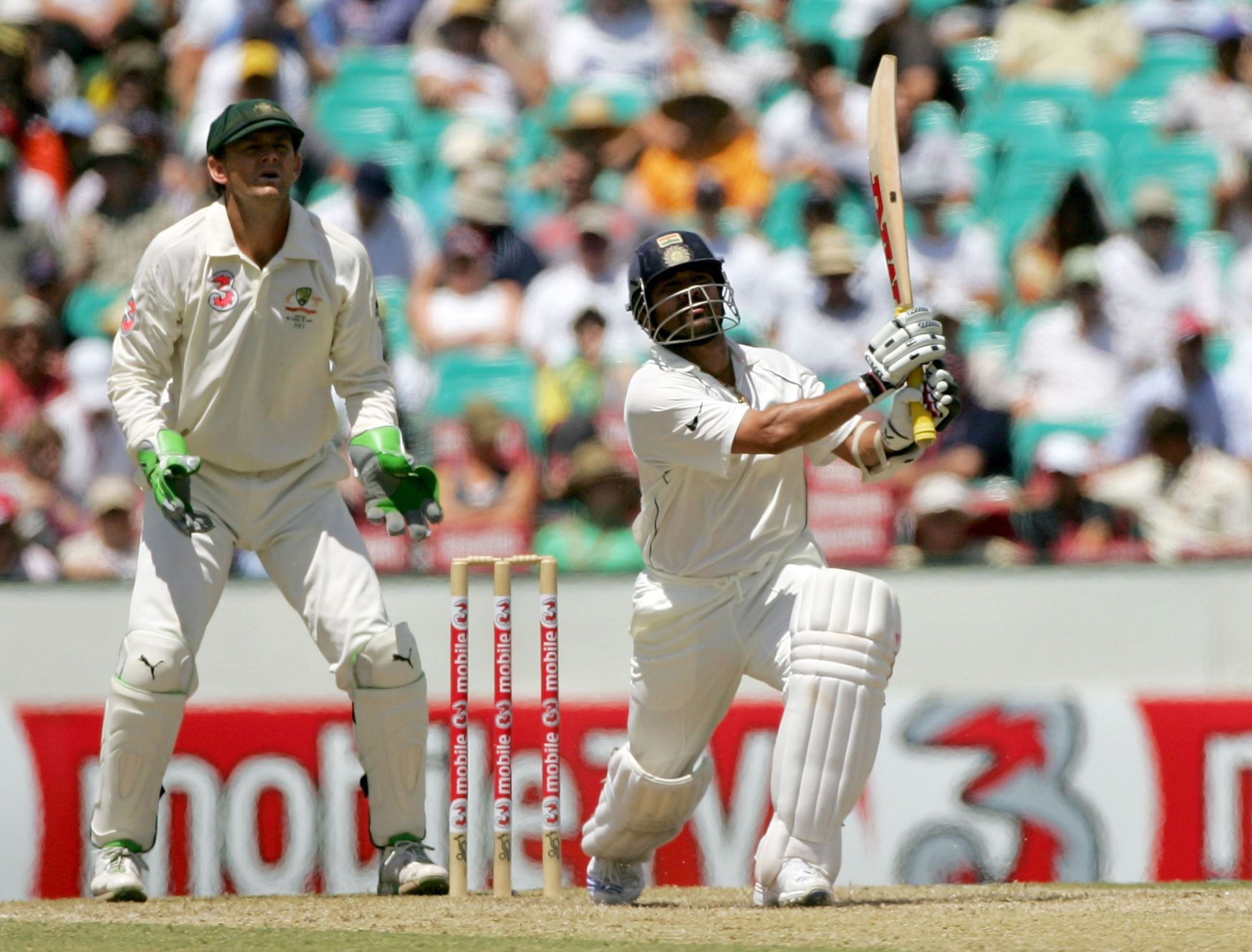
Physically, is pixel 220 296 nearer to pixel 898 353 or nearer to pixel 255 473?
pixel 255 473

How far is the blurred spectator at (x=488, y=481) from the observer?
771 cm

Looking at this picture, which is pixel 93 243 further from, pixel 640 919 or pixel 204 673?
pixel 640 919

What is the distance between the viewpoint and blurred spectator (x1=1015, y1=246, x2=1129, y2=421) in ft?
26.9

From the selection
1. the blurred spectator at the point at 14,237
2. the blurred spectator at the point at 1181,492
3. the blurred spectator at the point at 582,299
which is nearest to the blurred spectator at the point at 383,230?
the blurred spectator at the point at 582,299

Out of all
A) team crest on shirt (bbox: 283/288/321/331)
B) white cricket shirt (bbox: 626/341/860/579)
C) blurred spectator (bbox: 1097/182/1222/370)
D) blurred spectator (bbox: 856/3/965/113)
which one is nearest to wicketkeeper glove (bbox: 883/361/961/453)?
white cricket shirt (bbox: 626/341/860/579)

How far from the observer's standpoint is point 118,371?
16.4ft

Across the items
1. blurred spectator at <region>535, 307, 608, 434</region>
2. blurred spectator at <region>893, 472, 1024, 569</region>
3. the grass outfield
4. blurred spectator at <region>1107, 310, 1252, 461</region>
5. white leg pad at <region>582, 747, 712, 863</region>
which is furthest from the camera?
blurred spectator at <region>535, 307, 608, 434</region>

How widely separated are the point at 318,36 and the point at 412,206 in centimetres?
154

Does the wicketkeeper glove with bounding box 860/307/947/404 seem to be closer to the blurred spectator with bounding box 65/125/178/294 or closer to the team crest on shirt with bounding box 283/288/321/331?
the team crest on shirt with bounding box 283/288/321/331

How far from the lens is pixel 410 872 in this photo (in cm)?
499

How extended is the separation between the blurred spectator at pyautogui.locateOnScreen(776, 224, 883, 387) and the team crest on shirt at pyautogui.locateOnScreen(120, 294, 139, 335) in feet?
12.7

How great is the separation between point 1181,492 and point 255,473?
383cm

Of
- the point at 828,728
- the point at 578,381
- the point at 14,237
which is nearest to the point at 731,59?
the point at 578,381

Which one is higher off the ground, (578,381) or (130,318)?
(578,381)
